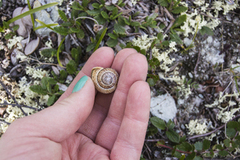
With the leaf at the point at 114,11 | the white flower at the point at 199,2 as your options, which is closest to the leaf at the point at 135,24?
the leaf at the point at 114,11

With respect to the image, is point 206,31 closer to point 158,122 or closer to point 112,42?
point 112,42

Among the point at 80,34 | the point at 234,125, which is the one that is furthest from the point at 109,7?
the point at 234,125

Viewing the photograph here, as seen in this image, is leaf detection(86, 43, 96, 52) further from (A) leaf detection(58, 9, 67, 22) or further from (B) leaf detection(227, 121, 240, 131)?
(B) leaf detection(227, 121, 240, 131)

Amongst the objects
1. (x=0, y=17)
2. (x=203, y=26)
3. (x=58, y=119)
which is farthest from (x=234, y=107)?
(x=0, y=17)

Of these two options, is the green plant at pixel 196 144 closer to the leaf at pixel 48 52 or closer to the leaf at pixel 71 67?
the leaf at pixel 71 67

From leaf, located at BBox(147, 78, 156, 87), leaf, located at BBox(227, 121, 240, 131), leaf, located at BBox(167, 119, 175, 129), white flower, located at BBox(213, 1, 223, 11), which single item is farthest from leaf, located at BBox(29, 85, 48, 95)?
white flower, located at BBox(213, 1, 223, 11)

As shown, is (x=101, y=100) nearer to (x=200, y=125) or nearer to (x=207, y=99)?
(x=200, y=125)
